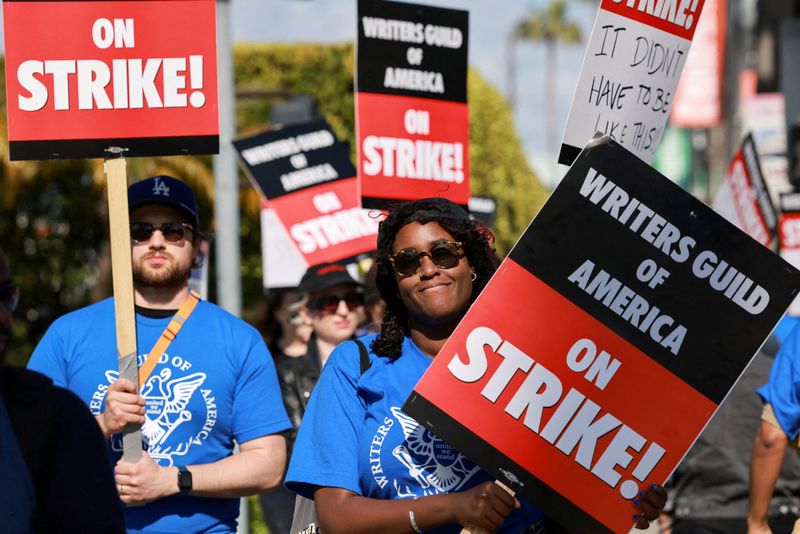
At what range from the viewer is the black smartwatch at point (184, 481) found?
453 centimetres

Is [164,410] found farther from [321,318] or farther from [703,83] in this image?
[703,83]

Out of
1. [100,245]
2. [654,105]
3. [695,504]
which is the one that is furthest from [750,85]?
[654,105]

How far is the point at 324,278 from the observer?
719 cm

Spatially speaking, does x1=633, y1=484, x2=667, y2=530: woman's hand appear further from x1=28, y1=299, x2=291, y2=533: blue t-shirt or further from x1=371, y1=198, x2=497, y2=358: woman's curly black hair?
x1=28, y1=299, x2=291, y2=533: blue t-shirt

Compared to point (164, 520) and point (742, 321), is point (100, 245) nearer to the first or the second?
point (164, 520)

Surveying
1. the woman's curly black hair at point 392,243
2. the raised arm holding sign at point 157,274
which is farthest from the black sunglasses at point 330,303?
the woman's curly black hair at point 392,243

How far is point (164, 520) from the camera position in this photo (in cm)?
464

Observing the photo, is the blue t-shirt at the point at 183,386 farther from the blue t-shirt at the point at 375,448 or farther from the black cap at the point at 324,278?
the black cap at the point at 324,278

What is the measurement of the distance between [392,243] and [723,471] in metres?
3.69

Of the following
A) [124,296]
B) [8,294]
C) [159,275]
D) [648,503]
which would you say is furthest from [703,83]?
[8,294]

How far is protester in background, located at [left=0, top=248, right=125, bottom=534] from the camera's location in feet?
8.63

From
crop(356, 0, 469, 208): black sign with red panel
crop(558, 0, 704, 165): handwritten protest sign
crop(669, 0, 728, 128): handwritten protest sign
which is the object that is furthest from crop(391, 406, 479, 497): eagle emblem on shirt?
crop(669, 0, 728, 128): handwritten protest sign

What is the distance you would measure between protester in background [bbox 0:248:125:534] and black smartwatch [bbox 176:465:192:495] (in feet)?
5.75

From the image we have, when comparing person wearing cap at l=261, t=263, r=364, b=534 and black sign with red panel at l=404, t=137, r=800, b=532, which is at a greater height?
black sign with red panel at l=404, t=137, r=800, b=532
